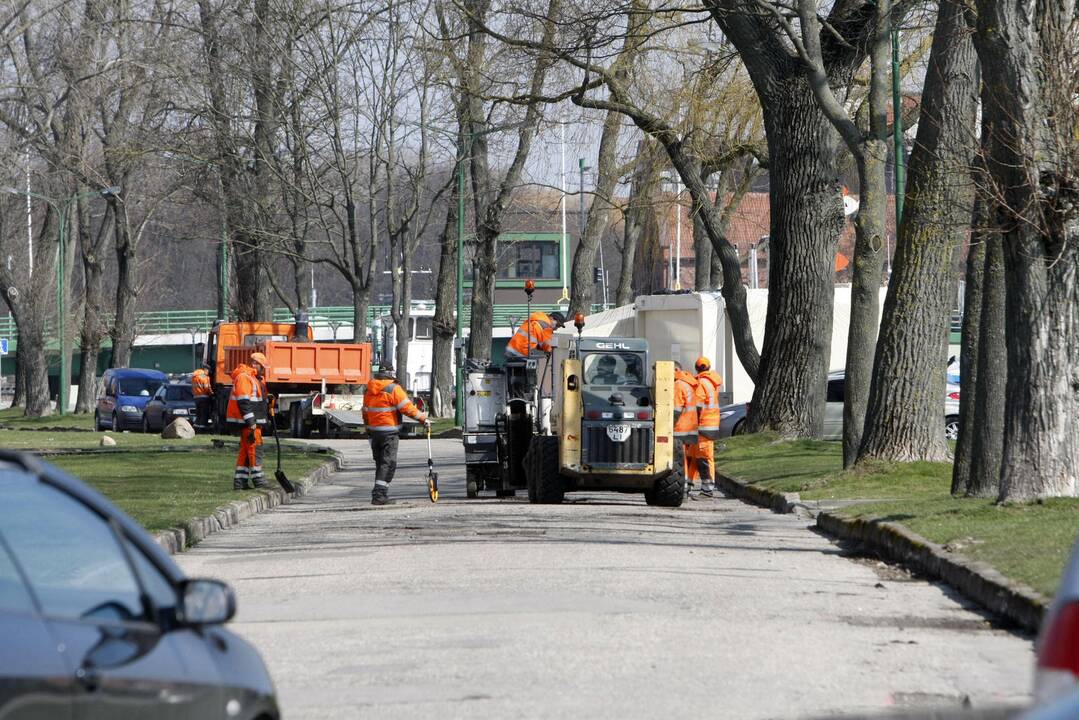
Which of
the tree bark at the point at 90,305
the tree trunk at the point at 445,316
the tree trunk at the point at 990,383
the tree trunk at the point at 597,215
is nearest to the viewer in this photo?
the tree trunk at the point at 990,383

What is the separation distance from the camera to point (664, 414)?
19953 mm

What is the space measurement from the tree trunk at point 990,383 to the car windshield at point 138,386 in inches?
1470

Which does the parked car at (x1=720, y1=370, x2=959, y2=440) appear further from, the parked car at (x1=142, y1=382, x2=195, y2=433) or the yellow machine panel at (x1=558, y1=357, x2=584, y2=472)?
the parked car at (x1=142, y1=382, x2=195, y2=433)

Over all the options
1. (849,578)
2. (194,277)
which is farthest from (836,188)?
(194,277)

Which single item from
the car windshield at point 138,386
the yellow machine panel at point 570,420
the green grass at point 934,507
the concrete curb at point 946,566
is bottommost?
the concrete curb at point 946,566

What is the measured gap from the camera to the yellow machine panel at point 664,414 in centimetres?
1988

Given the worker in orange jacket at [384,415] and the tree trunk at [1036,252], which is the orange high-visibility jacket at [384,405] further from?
the tree trunk at [1036,252]

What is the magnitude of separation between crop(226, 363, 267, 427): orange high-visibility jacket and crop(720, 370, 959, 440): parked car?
38.4 feet

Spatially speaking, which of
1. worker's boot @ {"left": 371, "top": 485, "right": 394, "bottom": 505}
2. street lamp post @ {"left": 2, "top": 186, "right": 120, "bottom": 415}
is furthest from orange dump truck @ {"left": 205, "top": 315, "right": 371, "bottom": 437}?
worker's boot @ {"left": 371, "top": 485, "right": 394, "bottom": 505}

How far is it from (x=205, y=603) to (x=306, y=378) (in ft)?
130

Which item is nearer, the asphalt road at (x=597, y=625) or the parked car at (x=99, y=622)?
the parked car at (x=99, y=622)

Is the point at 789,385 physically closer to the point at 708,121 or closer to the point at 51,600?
the point at 708,121

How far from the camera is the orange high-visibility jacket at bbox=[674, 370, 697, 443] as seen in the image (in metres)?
21.9

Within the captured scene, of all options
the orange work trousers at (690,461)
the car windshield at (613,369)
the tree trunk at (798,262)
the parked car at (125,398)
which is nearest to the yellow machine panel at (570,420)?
the car windshield at (613,369)
